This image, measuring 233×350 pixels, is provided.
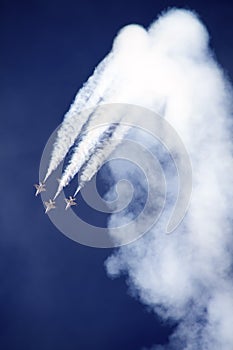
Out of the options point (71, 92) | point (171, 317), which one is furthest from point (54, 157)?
point (171, 317)

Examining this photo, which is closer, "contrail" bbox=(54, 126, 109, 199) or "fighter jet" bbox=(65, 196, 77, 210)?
"contrail" bbox=(54, 126, 109, 199)

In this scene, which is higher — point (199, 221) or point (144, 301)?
point (199, 221)

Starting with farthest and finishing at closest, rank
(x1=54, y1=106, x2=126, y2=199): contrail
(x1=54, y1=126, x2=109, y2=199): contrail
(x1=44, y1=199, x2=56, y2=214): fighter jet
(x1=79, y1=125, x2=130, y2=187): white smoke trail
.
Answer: (x1=44, y1=199, x2=56, y2=214): fighter jet
(x1=79, y1=125, x2=130, y2=187): white smoke trail
(x1=54, y1=126, x2=109, y2=199): contrail
(x1=54, y1=106, x2=126, y2=199): contrail

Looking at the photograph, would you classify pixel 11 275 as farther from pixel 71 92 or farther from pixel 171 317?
pixel 71 92

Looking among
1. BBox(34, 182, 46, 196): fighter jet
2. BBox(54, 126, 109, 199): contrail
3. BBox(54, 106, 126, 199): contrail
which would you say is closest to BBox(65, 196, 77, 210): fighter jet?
BBox(34, 182, 46, 196): fighter jet

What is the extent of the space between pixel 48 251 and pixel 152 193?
64.0ft

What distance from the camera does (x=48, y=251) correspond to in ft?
202

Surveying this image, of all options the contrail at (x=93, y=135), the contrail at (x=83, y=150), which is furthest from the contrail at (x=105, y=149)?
the contrail at (x=83, y=150)

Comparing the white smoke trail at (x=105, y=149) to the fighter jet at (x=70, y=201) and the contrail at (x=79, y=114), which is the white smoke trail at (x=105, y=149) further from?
the fighter jet at (x=70, y=201)

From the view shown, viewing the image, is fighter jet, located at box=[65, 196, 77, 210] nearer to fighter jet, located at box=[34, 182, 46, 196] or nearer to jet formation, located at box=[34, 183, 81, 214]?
jet formation, located at box=[34, 183, 81, 214]

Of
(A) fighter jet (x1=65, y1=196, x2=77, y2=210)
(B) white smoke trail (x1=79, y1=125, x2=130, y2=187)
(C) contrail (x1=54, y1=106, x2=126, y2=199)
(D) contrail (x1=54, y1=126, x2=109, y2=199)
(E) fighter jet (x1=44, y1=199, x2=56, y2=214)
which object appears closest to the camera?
(C) contrail (x1=54, y1=106, x2=126, y2=199)

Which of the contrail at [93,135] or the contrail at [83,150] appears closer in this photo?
the contrail at [93,135]

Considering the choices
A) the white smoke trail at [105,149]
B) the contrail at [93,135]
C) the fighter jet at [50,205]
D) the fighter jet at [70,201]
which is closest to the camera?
the contrail at [93,135]

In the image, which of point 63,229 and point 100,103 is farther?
point 63,229
